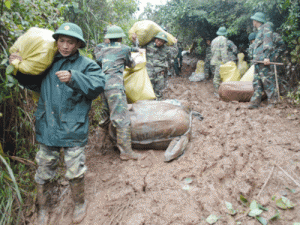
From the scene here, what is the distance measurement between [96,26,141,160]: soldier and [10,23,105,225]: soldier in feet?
2.79

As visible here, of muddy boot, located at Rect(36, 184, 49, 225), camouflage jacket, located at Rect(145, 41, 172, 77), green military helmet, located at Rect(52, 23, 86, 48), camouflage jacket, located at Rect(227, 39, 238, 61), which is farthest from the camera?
camouflage jacket, located at Rect(227, 39, 238, 61)

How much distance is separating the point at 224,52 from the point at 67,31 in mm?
5256

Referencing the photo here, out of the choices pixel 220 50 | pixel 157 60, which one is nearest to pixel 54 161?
pixel 157 60

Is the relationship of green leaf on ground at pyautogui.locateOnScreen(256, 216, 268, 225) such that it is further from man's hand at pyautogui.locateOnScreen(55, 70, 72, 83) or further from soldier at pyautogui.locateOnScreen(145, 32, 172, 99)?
soldier at pyautogui.locateOnScreen(145, 32, 172, 99)

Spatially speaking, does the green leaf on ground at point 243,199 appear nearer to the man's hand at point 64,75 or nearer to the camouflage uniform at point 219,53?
the man's hand at point 64,75

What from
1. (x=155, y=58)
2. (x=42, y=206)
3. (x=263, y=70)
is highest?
(x=155, y=58)

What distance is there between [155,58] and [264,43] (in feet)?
6.89

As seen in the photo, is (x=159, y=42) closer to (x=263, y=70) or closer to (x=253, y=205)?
(x=263, y=70)

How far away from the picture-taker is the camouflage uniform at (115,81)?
9.29 ft

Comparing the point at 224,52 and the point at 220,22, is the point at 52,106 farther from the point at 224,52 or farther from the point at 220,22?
the point at 220,22

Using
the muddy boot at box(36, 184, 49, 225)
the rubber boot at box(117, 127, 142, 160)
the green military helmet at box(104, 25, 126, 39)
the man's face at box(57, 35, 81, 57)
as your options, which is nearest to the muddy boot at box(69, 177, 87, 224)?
the muddy boot at box(36, 184, 49, 225)

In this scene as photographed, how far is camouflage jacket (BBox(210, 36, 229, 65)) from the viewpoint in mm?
6234

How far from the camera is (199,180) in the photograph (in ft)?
7.63

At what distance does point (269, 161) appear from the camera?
2.43 m
